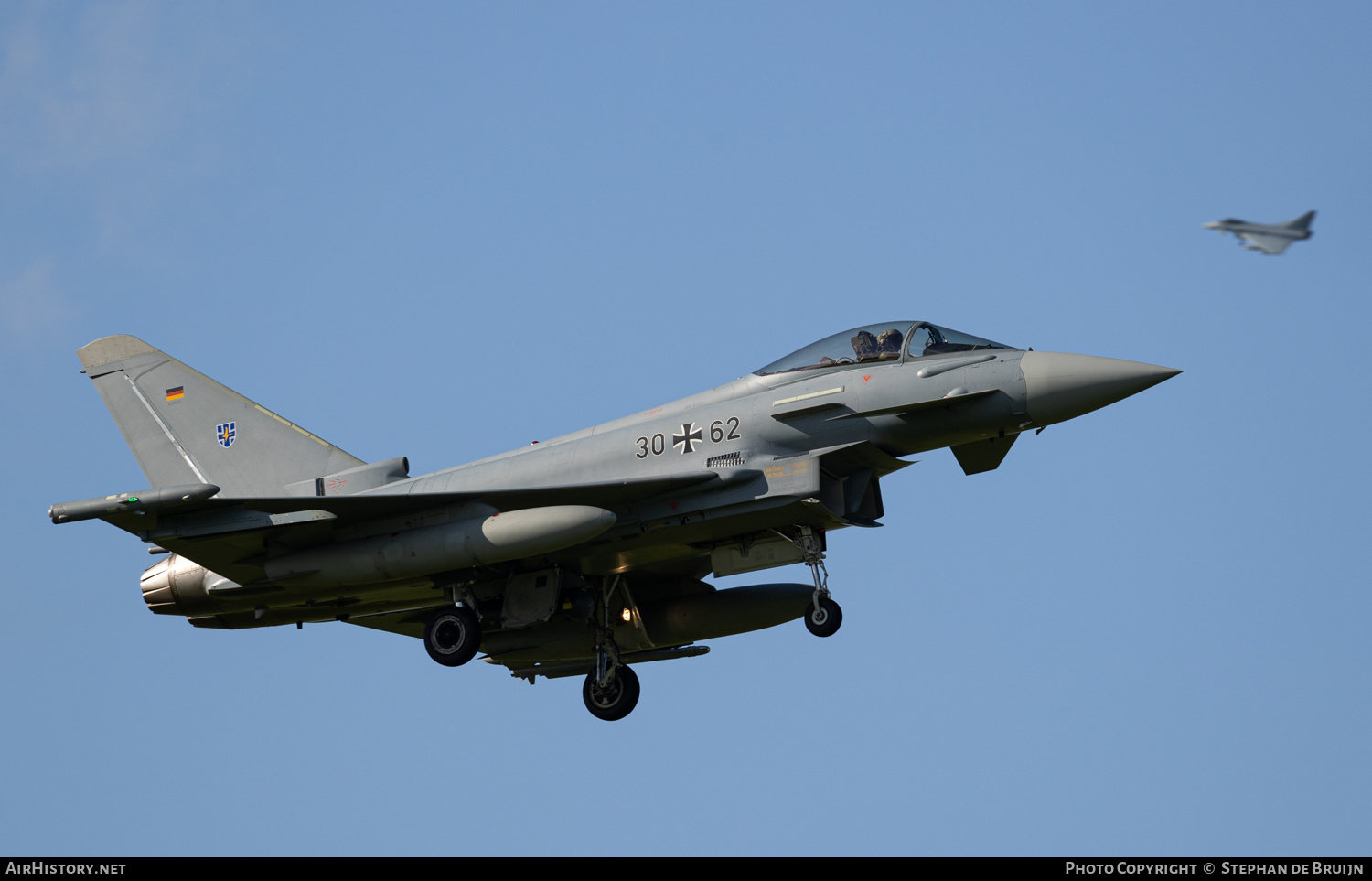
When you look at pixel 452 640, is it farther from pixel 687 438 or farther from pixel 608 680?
pixel 687 438

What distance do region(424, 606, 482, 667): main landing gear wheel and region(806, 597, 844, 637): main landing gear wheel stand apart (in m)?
4.32

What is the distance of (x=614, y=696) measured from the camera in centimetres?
2030

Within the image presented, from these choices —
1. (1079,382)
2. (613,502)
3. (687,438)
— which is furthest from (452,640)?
(1079,382)

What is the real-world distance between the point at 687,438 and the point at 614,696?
4.76 metres

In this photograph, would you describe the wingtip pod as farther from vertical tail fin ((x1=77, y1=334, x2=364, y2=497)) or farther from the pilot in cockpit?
the pilot in cockpit

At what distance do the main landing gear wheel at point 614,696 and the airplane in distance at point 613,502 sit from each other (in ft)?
0.96

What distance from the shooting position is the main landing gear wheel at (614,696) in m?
20.3

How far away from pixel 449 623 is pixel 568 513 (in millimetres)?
2738

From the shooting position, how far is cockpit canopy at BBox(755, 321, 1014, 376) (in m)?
17.0

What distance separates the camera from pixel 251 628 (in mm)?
19969

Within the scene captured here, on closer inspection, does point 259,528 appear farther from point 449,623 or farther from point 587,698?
point 587,698

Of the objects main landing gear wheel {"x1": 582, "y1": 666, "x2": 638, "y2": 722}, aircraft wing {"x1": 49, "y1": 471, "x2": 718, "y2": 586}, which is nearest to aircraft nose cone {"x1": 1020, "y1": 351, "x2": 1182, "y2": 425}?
aircraft wing {"x1": 49, "y1": 471, "x2": 718, "y2": 586}
